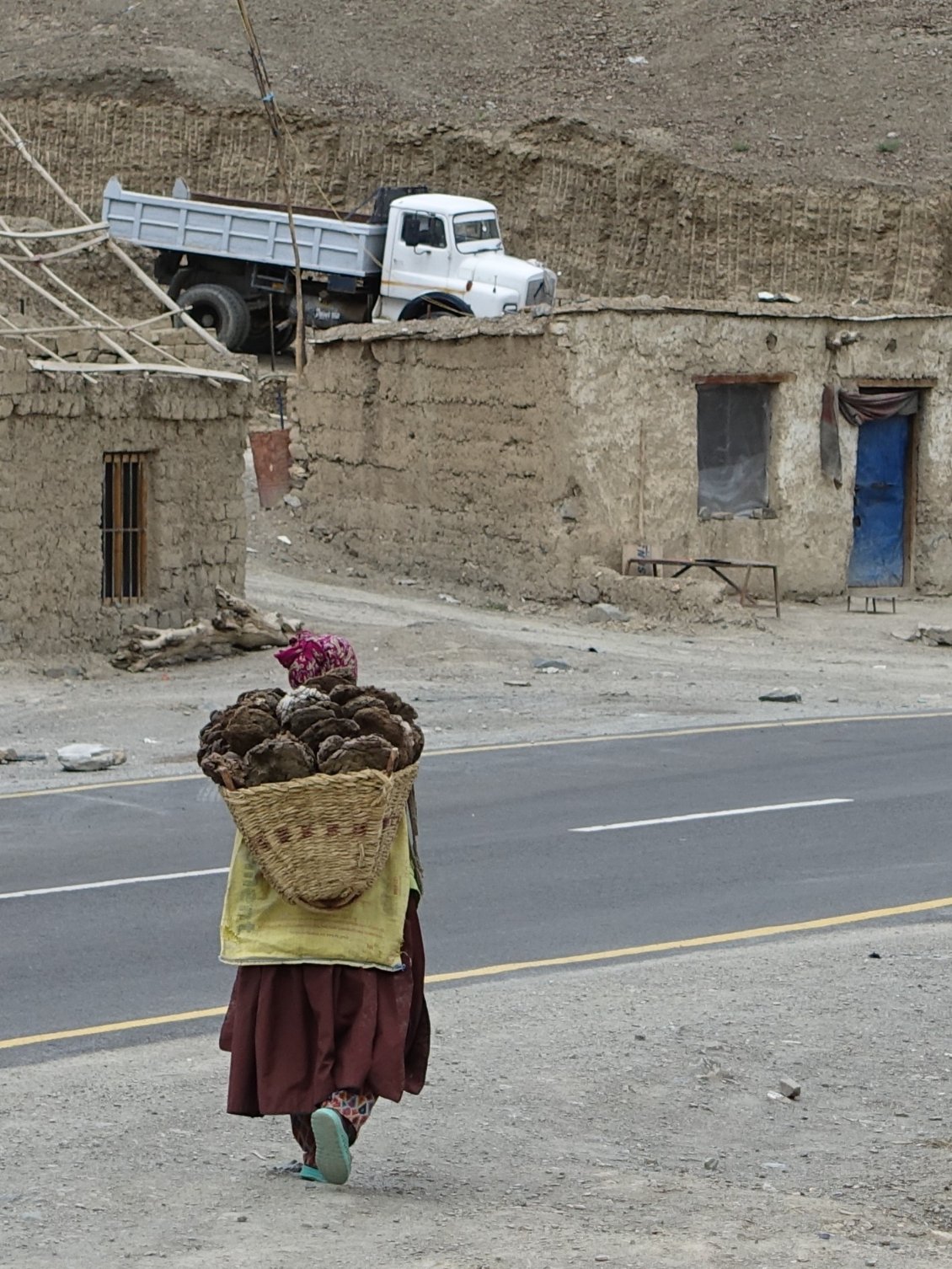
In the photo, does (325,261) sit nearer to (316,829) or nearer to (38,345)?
(38,345)

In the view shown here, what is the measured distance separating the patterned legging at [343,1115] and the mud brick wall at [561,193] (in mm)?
33369

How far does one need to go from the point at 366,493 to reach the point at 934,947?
59.5 ft

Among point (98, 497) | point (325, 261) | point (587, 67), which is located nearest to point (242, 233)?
point (325, 261)


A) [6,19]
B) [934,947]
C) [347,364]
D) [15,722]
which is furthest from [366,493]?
[6,19]

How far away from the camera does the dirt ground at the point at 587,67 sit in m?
43.9

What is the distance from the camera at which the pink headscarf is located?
6.18 m

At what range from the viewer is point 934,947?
369 inches

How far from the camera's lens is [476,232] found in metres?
32.5

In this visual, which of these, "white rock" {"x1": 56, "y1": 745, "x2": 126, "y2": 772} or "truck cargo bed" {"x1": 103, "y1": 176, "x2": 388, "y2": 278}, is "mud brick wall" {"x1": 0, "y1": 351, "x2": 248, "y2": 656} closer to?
"white rock" {"x1": 56, "y1": 745, "x2": 126, "y2": 772}

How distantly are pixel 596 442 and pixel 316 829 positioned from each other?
18.0m

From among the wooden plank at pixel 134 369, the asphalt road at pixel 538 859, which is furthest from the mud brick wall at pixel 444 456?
the asphalt road at pixel 538 859

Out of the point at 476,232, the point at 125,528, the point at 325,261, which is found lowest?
the point at 125,528

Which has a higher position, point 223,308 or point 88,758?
point 223,308

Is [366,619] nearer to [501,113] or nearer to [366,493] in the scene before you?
[366,493]
